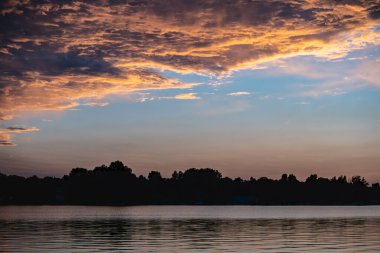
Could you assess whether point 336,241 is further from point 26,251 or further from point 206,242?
point 26,251

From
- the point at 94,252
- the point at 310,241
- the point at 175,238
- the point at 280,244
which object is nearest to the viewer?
the point at 94,252

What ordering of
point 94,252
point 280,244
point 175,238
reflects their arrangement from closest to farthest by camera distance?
1. point 94,252
2. point 280,244
3. point 175,238

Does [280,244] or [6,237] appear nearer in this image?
[280,244]

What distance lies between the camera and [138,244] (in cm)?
6719

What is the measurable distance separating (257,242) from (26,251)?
82.3 feet

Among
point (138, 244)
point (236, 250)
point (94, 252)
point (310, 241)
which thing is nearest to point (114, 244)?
point (138, 244)

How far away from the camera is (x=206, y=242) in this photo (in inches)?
2702

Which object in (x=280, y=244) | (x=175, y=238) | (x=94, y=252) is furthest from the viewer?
(x=175, y=238)

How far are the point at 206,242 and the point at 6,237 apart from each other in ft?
79.3

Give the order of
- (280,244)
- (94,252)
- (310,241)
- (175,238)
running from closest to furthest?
1. (94,252)
2. (280,244)
3. (310,241)
4. (175,238)

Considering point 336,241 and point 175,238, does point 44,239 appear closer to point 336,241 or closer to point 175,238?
point 175,238

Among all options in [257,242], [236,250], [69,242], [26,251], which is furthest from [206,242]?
[26,251]

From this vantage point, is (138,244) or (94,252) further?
(138,244)

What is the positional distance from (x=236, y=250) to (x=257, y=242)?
403 inches
